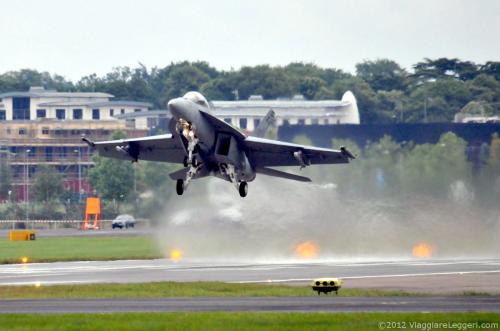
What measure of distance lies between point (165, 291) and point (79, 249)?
34.9 meters

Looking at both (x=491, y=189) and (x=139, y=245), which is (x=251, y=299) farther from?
(x=139, y=245)

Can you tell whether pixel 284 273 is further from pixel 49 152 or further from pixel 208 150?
pixel 49 152

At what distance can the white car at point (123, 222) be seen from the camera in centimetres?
11719

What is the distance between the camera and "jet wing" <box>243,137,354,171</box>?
59.8 meters

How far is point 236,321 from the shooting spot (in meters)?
37.9

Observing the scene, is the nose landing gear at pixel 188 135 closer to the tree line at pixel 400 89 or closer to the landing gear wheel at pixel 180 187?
the landing gear wheel at pixel 180 187

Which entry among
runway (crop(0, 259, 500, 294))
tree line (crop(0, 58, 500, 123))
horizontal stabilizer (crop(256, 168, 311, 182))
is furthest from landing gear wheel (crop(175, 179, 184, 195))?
tree line (crop(0, 58, 500, 123))

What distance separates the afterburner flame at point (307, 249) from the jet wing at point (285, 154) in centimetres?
799

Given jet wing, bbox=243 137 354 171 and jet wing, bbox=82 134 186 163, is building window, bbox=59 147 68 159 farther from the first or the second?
jet wing, bbox=243 137 354 171

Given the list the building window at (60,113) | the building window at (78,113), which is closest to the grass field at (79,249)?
the building window at (78,113)

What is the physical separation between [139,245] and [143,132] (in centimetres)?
8126

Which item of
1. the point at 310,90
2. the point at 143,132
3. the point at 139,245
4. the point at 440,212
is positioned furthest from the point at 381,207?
the point at 310,90

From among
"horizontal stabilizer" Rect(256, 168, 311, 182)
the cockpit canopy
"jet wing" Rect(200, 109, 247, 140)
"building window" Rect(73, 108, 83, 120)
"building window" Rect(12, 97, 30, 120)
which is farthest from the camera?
"building window" Rect(12, 97, 30, 120)

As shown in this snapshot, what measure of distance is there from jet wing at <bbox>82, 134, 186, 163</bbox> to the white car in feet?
182
